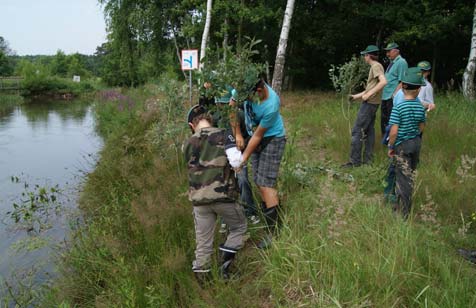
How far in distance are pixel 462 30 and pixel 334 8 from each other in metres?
5.25

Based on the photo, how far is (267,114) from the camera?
9.97 feet

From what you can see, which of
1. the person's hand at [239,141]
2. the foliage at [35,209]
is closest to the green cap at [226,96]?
the person's hand at [239,141]

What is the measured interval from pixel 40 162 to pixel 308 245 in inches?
347

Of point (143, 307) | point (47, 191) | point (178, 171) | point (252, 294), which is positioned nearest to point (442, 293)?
point (252, 294)

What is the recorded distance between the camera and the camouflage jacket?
8.81 feet

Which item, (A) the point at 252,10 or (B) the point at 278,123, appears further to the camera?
(A) the point at 252,10

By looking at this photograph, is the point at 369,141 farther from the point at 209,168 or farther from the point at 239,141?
the point at 209,168

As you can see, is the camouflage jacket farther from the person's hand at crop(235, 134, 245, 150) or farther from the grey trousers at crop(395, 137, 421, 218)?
the grey trousers at crop(395, 137, 421, 218)

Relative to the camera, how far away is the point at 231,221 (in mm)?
2834

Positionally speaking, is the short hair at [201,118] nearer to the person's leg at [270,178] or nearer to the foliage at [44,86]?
the person's leg at [270,178]

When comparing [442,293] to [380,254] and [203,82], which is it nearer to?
[380,254]

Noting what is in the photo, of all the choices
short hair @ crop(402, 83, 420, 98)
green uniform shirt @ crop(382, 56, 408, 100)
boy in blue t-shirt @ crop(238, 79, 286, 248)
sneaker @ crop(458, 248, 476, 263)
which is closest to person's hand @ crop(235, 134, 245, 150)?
boy in blue t-shirt @ crop(238, 79, 286, 248)

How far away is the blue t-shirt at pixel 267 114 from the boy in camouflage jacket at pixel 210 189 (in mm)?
398

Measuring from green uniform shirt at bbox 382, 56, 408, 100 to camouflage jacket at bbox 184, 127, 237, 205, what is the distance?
339 centimetres
